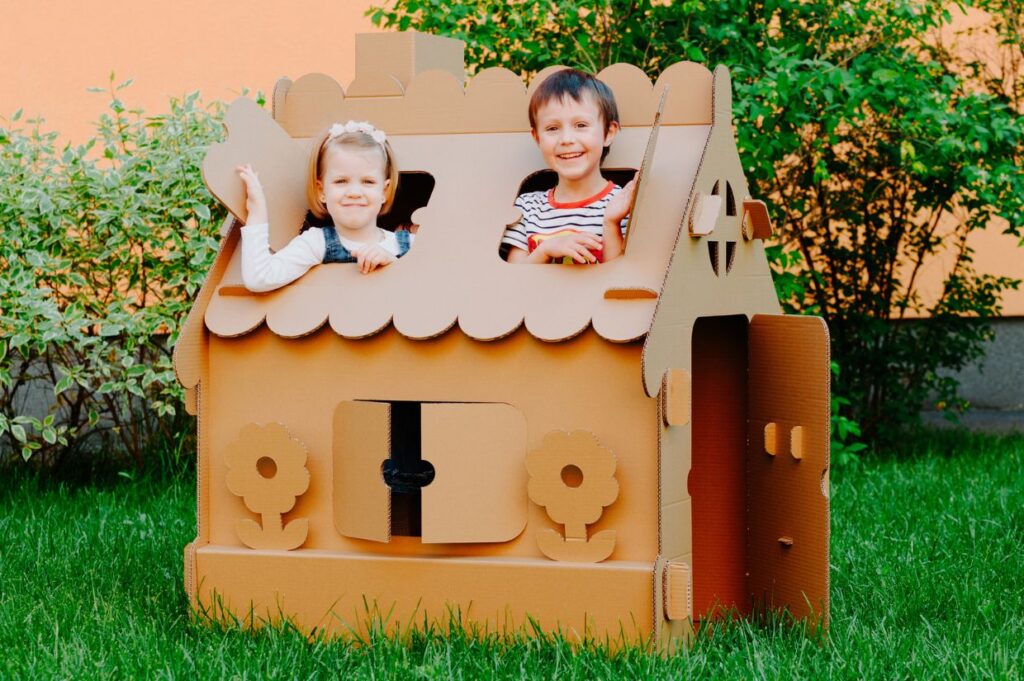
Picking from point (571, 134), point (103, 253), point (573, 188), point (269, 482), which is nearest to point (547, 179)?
point (573, 188)

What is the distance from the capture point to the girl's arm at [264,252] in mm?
2635

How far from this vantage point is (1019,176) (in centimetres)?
468

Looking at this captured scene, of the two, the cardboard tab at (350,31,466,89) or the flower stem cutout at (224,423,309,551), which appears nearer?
the flower stem cutout at (224,423,309,551)

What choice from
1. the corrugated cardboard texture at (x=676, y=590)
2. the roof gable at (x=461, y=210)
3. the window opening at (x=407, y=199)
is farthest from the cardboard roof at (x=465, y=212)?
the corrugated cardboard texture at (x=676, y=590)

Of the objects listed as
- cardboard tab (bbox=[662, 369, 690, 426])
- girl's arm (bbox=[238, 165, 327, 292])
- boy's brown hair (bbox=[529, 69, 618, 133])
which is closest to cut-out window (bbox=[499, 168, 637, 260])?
boy's brown hair (bbox=[529, 69, 618, 133])

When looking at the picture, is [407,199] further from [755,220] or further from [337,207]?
[755,220]

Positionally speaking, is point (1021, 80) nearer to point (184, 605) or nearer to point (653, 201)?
point (653, 201)

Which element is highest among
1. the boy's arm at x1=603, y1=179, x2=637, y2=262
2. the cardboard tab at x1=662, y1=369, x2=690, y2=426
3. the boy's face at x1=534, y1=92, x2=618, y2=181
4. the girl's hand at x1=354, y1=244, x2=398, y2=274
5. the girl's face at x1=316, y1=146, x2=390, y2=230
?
the boy's face at x1=534, y1=92, x2=618, y2=181

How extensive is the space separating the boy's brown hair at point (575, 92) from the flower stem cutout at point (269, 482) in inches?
34.4

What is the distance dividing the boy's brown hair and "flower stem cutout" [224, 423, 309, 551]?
873 millimetres

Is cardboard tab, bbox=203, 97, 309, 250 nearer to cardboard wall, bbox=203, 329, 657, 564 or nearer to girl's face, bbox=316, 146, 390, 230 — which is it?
girl's face, bbox=316, 146, 390, 230

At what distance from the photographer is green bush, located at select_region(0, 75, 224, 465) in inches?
171

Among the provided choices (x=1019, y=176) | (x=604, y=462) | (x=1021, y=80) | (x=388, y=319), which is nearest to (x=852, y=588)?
(x=604, y=462)

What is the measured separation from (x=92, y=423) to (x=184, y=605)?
5.80ft
